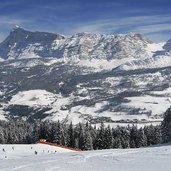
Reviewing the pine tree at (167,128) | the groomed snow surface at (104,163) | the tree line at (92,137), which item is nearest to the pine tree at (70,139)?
the tree line at (92,137)

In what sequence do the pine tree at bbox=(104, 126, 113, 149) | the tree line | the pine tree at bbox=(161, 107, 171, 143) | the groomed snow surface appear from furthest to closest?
the tree line, the pine tree at bbox=(104, 126, 113, 149), the pine tree at bbox=(161, 107, 171, 143), the groomed snow surface

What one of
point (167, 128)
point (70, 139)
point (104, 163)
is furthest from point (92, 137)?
point (104, 163)

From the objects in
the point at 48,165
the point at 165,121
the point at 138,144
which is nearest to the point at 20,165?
the point at 48,165

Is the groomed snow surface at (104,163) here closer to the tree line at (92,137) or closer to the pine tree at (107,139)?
the pine tree at (107,139)

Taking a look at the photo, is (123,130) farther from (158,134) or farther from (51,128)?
(51,128)

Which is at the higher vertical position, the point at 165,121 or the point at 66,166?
the point at 165,121

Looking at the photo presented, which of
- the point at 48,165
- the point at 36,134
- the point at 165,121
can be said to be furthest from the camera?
the point at 36,134

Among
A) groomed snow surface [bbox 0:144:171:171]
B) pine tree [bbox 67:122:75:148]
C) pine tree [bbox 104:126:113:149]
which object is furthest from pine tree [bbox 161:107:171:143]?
groomed snow surface [bbox 0:144:171:171]

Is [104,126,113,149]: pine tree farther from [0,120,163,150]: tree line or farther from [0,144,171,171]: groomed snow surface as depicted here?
[0,144,171,171]: groomed snow surface

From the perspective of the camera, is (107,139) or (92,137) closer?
(107,139)

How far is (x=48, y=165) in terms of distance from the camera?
3978cm

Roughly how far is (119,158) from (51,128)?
3856 inches

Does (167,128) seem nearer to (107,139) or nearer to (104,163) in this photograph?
(107,139)

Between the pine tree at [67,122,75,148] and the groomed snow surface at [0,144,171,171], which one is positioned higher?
the pine tree at [67,122,75,148]
